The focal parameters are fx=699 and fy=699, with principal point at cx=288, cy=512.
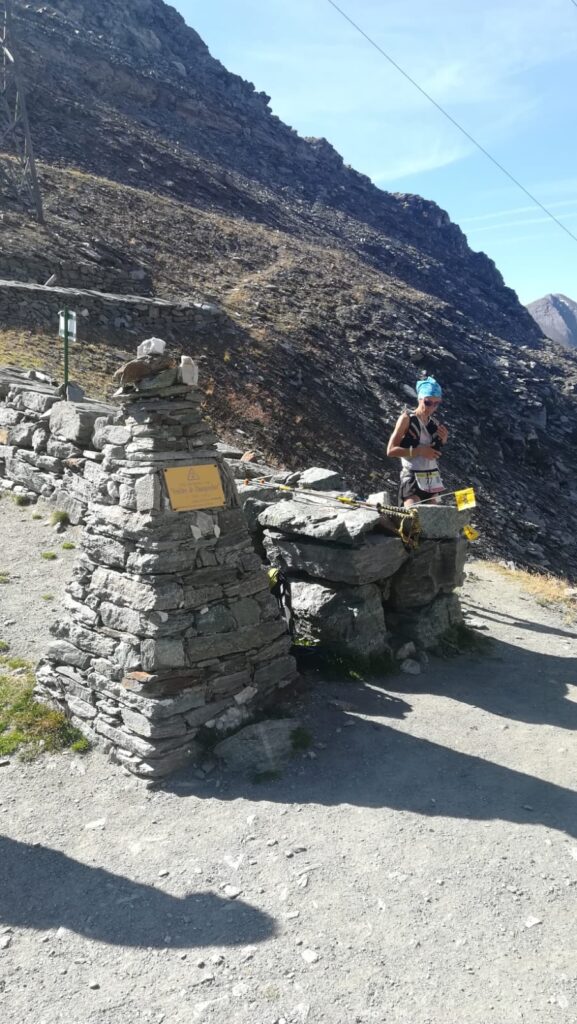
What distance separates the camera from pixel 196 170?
1743 inches

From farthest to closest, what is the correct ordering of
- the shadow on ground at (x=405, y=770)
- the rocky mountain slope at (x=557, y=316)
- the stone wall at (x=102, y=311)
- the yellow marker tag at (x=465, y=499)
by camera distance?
1. the rocky mountain slope at (x=557, y=316)
2. the stone wall at (x=102, y=311)
3. the yellow marker tag at (x=465, y=499)
4. the shadow on ground at (x=405, y=770)

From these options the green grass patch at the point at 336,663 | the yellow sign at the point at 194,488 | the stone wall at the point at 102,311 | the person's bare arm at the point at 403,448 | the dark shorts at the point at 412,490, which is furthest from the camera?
the stone wall at the point at 102,311

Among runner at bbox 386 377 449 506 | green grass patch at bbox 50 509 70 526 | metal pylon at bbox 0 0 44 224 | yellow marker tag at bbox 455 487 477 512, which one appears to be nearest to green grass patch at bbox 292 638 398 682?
runner at bbox 386 377 449 506

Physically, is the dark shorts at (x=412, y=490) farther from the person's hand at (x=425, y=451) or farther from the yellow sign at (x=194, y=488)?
the yellow sign at (x=194, y=488)

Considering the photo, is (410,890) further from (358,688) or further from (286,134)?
(286,134)

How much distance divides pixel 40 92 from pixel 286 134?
30.8 m

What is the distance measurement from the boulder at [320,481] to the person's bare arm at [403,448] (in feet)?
3.51

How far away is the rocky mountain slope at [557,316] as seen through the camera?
473ft

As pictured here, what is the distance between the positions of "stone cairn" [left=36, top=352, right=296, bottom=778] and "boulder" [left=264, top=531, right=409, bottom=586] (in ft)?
3.73

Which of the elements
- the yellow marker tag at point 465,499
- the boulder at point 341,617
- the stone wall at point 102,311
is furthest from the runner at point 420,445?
the stone wall at point 102,311

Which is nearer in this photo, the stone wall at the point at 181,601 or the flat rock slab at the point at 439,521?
the stone wall at the point at 181,601

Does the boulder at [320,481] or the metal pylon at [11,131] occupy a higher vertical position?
the metal pylon at [11,131]

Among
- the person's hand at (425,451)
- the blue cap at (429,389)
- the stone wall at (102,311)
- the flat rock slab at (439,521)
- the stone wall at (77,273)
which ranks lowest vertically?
the flat rock slab at (439,521)

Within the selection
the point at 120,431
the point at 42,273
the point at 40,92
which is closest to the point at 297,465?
the point at 42,273
